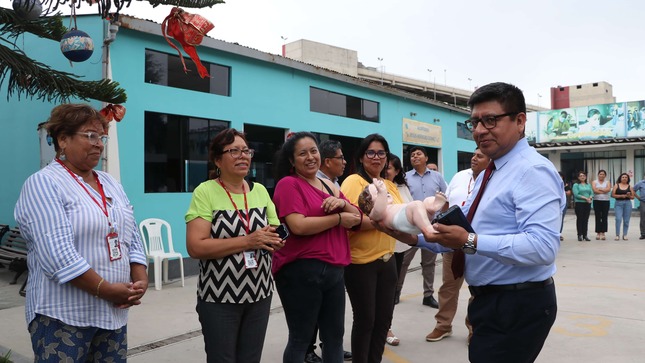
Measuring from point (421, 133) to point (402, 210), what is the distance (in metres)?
13.4

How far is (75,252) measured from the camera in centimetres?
215

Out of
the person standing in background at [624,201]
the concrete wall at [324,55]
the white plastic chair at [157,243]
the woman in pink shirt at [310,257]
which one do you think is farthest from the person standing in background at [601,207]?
the concrete wall at [324,55]

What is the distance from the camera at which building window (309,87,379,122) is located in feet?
36.8

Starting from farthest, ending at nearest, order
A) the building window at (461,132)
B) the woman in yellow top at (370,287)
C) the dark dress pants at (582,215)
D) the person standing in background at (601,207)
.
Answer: the building window at (461,132)
the person standing in background at (601,207)
the dark dress pants at (582,215)
the woman in yellow top at (370,287)

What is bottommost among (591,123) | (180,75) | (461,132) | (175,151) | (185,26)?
(175,151)

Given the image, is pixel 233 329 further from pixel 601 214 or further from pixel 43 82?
pixel 601 214

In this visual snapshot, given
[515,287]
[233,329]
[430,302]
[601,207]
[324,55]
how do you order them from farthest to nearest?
[324,55] < [601,207] < [430,302] < [233,329] < [515,287]

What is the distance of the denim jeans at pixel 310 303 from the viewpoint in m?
3.04

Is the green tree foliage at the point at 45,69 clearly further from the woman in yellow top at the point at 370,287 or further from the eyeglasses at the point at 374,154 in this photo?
the woman in yellow top at the point at 370,287

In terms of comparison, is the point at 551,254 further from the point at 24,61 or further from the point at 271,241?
the point at 24,61

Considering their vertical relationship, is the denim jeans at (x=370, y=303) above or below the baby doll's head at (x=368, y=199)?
below

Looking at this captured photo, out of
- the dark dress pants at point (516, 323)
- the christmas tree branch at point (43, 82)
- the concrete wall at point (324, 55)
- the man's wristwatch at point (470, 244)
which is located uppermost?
the concrete wall at point (324, 55)

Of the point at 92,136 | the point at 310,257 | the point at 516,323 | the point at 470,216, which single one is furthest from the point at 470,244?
the point at 92,136

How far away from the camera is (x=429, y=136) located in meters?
15.6
